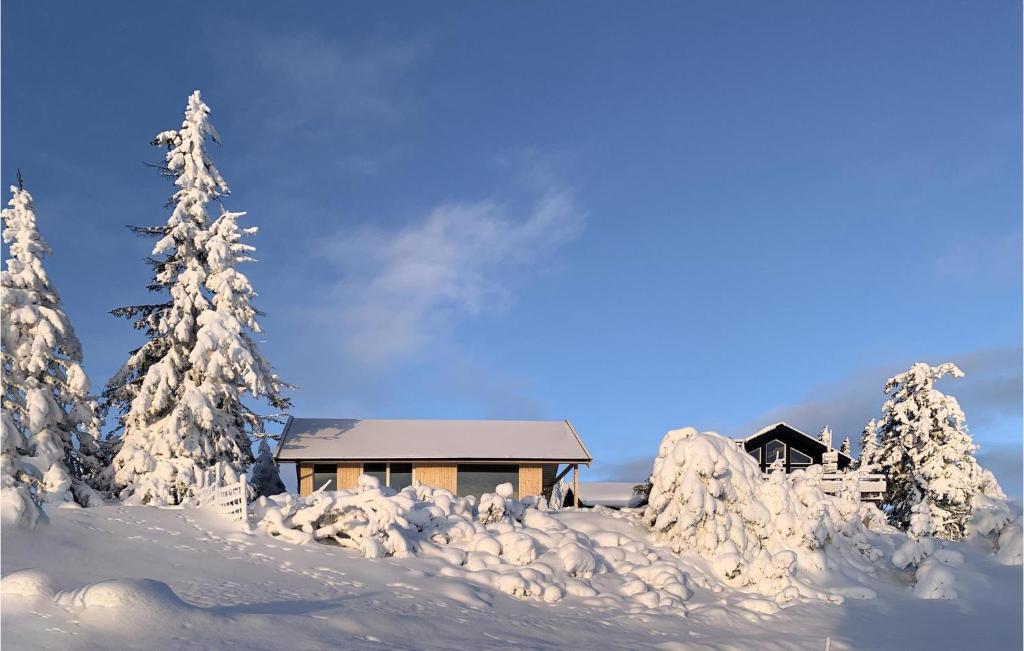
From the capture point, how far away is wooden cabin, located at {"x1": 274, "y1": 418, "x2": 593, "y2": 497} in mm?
30719

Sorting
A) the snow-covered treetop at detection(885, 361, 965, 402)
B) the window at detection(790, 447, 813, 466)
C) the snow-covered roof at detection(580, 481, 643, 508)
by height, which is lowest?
the snow-covered roof at detection(580, 481, 643, 508)

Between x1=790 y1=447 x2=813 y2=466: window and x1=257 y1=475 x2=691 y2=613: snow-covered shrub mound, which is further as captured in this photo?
x1=790 y1=447 x2=813 y2=466: window

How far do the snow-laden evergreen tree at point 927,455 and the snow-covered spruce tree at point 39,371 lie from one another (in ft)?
119

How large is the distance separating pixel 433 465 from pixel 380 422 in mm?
5169

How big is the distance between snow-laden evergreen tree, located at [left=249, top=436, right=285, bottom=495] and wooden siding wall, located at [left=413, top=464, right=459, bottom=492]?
6521 mm

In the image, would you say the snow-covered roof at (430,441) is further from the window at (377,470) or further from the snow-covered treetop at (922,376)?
the snow-covered treetop at (922,376)

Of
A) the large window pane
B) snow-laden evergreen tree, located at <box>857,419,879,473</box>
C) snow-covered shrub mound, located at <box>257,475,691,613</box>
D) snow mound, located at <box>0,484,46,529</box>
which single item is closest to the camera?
snow mound, located at <box>0,484,46,529</box>

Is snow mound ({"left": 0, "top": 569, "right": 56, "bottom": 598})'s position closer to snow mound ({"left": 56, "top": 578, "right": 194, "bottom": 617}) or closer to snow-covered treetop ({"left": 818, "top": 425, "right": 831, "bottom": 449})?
snow mound ({"left": 56, "top": 578, "right": 194, "bottom": 617})

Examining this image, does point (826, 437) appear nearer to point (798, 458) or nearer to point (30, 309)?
point (798, 458)

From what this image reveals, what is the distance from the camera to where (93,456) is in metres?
26.7

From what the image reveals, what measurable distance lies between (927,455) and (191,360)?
35.0 meters

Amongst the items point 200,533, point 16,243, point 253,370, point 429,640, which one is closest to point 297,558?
point 200,533

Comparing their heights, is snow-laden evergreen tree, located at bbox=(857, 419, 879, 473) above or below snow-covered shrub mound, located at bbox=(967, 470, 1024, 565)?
above

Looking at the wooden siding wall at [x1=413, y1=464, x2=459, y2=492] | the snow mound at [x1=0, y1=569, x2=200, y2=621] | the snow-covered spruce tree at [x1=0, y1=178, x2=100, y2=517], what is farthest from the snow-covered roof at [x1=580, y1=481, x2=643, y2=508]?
the snow mound at [x1=0, y1=569, x2=200, y2=621]
